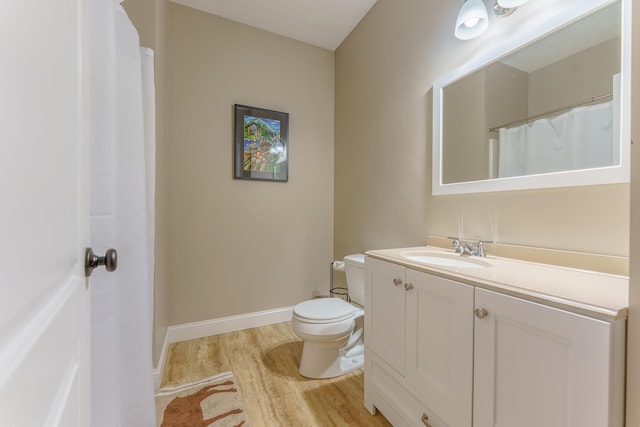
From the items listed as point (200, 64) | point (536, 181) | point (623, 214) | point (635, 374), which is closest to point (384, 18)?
point (200, 64)

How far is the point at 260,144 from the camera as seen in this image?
2379 mm

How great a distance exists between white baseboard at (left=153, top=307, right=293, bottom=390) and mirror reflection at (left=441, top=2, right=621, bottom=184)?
1.89 m

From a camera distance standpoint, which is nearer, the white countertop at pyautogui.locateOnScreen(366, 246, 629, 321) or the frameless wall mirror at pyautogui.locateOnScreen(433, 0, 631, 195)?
the white countertop at pyautogui.locateOnScreen(366, 246, 629, 321)

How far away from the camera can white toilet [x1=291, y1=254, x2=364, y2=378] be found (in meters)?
1.61

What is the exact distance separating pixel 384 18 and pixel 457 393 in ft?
7.75

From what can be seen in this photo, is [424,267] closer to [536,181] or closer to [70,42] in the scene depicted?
[536,181]

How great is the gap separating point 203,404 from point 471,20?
2.44 m

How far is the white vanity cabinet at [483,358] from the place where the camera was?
62 cm

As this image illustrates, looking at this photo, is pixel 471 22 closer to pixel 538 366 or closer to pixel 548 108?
pixel 548 108

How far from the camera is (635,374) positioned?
0.58 meters

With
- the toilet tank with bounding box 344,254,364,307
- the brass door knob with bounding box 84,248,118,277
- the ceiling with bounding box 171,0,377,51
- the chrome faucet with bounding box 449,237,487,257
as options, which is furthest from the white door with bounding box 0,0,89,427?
the ceiling with bounding box 171,0,377,51

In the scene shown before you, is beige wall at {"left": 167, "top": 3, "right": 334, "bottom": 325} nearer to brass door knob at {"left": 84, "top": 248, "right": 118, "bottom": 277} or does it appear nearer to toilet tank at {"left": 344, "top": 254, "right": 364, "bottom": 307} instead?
toilet tank at {"left": 344, "top": 254, "right": 364, "bottom": 307}

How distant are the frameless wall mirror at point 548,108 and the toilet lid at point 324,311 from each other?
959mm

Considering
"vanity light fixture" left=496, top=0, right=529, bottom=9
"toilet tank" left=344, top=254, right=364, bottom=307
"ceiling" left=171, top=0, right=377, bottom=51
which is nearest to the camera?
"vanity light fixture" left=496, top=0, right=529, bottom=9
